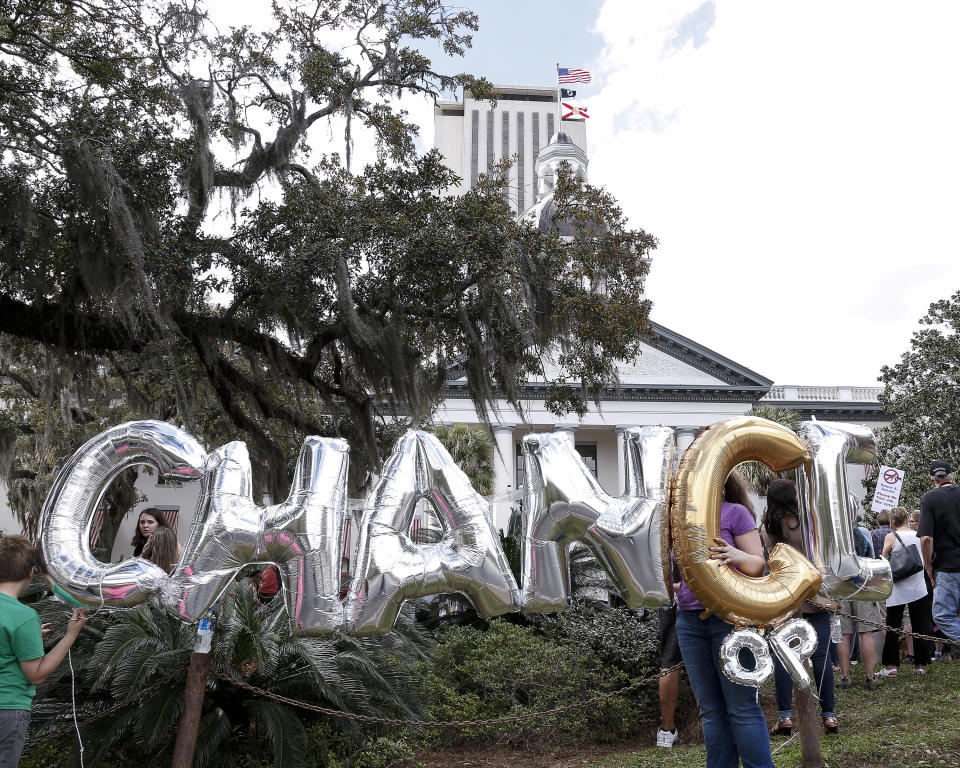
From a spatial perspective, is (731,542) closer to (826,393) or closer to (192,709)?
(192,709)

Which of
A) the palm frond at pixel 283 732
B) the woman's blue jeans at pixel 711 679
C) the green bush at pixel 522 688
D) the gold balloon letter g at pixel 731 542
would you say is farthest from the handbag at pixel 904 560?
the palm frond at pixel 283 732

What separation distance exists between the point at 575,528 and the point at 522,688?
340 centimetres

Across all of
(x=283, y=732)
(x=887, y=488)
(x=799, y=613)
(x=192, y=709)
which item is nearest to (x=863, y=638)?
(x=799, y=613)

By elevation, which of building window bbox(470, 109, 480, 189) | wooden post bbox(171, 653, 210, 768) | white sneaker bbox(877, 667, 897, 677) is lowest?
white sneaker bbox(877, 667, 897, 677)

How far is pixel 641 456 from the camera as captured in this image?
3.39 metres

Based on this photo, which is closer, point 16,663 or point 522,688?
point 16,663

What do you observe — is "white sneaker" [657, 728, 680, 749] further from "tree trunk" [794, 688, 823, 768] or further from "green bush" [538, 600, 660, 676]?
"tree trunk" [794, 688, 823, 768]

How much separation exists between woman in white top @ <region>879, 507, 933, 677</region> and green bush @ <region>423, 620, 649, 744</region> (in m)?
2.31

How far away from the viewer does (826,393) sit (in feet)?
126

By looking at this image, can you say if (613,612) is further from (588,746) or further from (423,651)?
(423,651)

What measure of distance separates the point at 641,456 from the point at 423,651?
132 inches

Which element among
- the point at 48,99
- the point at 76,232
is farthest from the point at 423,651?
the point at 48,99

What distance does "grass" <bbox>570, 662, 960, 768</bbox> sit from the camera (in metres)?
4.25

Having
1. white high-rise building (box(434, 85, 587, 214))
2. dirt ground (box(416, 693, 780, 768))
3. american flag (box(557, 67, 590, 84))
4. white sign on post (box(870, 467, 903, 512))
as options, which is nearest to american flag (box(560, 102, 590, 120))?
american flag (box(557, 67, 590, 84))
